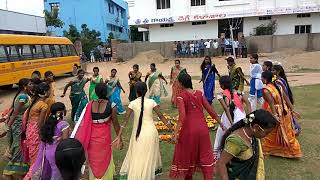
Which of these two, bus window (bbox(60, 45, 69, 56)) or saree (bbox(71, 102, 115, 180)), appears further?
bus window (bbox(60, 45, 69, 56))

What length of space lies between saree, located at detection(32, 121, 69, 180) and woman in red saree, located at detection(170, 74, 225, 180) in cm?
156

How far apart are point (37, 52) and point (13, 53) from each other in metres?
2.15

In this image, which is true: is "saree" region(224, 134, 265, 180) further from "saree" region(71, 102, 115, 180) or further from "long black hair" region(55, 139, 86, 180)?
"saree" region(71, 102, 115, 180)

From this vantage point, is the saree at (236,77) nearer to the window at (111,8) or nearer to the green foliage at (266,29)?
the green foliage at (266,29)

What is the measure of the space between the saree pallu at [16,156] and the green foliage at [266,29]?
28.8 m

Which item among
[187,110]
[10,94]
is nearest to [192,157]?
[187,110]

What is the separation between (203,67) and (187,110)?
487 cm

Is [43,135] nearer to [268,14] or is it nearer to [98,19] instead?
[268,14]

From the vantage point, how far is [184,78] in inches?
211

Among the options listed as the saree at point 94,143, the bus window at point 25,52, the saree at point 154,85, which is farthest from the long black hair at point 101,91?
the bus window at point 25,52

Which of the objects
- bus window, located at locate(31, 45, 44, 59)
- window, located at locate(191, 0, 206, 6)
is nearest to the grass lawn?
bus window, located at locate(31, 45, 44, 59)

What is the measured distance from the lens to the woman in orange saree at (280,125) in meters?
6.29

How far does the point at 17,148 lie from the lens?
18.4ft

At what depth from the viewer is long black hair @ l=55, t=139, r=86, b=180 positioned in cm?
213
